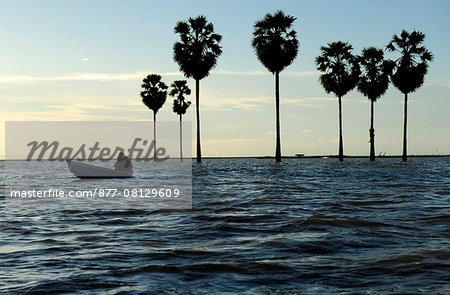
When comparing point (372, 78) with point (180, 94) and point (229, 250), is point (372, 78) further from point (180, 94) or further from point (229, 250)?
point (229, 250)

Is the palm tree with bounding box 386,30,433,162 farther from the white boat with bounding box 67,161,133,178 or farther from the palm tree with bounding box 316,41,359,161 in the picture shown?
the white boat with bounding box 67,161,133,178

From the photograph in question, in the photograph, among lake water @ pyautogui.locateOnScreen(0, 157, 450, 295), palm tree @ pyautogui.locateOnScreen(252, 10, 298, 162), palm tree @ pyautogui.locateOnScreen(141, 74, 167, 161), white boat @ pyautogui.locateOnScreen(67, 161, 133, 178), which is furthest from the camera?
palm tree @ pyautogui.locateOnScreen(141, 74, 167, 161)

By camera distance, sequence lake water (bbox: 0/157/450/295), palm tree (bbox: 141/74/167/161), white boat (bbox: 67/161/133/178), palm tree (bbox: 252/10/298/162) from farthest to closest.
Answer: palm tree (bbox: 141/74/167/161)
palm tree (bbox: 252/10/298/162)
white boat (bbox: 67/161/133/178)
lake water (bbox: 0/157/450/295)

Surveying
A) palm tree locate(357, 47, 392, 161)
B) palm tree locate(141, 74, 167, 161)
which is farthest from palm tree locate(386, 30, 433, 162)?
palm tree locate(141, 74, 167, 161)

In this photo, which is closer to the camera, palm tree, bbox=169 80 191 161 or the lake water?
the lake water

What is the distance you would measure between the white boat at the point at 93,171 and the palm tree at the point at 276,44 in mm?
25903

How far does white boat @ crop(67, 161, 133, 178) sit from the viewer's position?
28.3 m

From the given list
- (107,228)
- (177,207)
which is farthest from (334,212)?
(107,228)

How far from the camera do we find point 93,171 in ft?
93.6

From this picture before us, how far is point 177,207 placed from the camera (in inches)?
509

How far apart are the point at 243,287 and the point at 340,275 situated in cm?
115

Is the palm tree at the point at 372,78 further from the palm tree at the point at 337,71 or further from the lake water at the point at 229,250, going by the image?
the lake water at the point at 229,250

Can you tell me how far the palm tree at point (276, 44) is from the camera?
52312 millimetres

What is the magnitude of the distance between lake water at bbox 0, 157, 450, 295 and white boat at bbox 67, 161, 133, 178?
15900 mm
